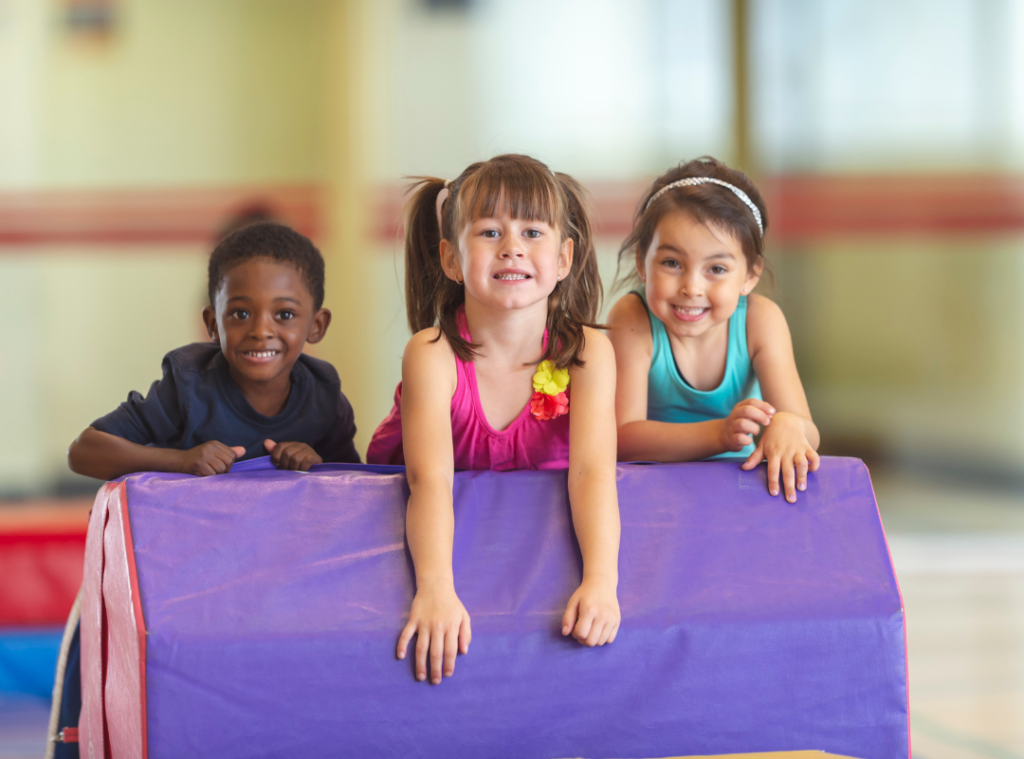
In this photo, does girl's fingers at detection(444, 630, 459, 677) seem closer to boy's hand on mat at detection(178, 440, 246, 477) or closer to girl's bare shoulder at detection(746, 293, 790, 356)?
boy's hand on mat at detection(178, 440, 246, 477)

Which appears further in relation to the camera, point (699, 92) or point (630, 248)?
point (699, 92)

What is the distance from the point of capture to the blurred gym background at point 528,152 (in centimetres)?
402

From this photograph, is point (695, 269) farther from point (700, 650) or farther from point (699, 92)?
point (699, 92)

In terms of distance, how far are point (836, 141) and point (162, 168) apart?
3212mm

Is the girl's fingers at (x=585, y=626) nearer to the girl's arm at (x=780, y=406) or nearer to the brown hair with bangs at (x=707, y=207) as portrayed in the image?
the girl's arm at (x=780, y=406)

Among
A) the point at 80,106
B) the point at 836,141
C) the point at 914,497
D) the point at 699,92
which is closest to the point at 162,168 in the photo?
the point at 80,106

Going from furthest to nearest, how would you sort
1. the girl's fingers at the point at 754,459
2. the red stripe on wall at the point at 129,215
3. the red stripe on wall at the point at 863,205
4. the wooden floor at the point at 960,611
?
the red stripe on wall at the point at 863,205 → the red stripe on wall at the point at 129,215 → the wooden floor at the point at 960,611 → the girl's fingers at the point at 754,459

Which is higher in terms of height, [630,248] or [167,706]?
[630,248]

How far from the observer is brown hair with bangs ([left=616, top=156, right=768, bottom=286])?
1.48 metres

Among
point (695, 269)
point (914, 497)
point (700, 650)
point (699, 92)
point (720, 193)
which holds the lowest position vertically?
point (914, 497)

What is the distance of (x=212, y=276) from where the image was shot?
150cm

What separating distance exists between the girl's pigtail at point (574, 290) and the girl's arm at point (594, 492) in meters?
0.02

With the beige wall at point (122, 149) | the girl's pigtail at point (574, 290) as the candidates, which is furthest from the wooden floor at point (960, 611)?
the beige wall at point (122, 149)

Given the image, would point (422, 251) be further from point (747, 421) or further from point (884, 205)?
point (884, 205)
